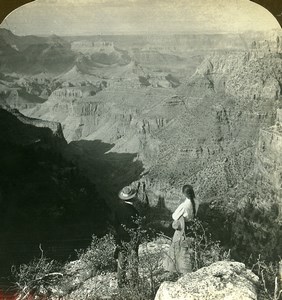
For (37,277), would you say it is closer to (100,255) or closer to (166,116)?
(100,255)

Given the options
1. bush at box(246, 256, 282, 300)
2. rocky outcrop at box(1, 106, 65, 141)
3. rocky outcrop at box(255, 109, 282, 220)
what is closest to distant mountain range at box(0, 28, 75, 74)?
rocky outcrop at box(1, 106, 65, 141)

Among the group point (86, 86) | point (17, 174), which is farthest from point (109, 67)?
point (17, 174)

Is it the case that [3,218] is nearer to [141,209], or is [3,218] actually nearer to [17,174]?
[17,174]

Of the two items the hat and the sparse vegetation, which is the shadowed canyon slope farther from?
the sparse vegetation

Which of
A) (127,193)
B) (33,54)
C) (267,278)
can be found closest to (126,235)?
(127,193)

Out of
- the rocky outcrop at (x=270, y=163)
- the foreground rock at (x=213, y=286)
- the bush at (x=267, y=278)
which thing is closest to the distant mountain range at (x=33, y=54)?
the rocky outcrop at (x=270, y=163)

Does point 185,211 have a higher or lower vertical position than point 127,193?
lower

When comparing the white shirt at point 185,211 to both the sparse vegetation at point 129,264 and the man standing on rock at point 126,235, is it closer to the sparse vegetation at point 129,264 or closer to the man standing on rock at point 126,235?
the sparse vegetation at point 129,264
